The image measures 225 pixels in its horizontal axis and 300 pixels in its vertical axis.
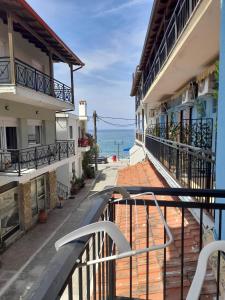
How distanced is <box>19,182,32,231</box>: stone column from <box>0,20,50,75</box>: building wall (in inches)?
231

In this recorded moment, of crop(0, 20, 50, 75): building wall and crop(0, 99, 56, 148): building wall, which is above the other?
crop(0, 20, 50, 75): building wall

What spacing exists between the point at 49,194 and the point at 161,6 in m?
11.3

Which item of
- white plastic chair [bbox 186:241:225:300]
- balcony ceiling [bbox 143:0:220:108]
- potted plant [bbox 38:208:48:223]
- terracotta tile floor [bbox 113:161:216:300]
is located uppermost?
balcony ceiling [bbox 143:0:220:108]

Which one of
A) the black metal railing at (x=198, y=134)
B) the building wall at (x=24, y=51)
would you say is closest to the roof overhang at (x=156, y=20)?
the black metal railing at (x=198, y=134)

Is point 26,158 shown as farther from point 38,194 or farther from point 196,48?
point 196,48

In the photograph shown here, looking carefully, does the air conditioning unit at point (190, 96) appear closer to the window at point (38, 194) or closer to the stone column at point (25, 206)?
the stone column at point (25, 206)

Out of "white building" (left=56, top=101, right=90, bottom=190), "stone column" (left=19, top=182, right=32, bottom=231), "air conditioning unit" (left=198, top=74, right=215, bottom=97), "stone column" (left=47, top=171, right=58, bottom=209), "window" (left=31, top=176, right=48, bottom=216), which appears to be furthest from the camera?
"white building" (left=56, top=101, right=90, bottom=190)

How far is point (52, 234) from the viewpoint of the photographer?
12.0 m

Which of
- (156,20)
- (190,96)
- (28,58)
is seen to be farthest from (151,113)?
(190,96)

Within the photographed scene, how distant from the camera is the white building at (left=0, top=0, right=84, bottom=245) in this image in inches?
381

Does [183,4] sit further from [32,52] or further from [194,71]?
[32,52]

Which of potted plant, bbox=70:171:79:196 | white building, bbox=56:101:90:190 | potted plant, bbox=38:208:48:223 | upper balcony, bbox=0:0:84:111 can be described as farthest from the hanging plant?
potted plant, bbox=70:171:79:196

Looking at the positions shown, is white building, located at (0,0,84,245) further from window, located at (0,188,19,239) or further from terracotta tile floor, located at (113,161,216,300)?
terracotta tile floor, located at (113,161,216,300)

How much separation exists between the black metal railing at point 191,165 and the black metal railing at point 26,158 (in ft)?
17.4
